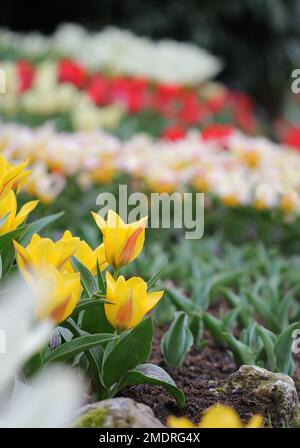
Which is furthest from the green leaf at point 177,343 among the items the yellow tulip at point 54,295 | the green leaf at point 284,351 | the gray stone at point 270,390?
the yellow tulip at point 54,295

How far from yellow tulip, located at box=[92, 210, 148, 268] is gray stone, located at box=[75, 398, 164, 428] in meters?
0.37

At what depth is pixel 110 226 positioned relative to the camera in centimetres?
159

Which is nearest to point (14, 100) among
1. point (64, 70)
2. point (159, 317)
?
point (64, 70)

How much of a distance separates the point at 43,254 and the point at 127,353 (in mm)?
271

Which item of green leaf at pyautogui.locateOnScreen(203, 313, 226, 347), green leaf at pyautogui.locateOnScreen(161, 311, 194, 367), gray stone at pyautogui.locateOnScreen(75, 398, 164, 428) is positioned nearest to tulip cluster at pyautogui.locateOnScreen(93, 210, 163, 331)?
gray stone at pyautogui.locateOnScreen(75, 398, 164, 428)

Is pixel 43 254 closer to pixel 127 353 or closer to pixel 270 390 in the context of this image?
pixel 127 353

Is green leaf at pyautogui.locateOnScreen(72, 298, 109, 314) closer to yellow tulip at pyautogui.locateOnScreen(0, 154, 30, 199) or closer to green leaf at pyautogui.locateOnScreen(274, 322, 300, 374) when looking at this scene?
yellow tulip at pyautogui.locateOnScreen(0, 154, 30, 199)

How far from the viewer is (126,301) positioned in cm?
150

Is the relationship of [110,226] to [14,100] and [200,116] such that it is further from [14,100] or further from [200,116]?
[200,116]

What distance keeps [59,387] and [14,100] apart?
5.22 meters

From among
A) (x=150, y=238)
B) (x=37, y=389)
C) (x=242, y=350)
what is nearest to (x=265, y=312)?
(x=242, y=350)

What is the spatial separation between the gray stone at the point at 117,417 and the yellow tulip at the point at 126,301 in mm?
237

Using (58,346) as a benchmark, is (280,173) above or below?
above

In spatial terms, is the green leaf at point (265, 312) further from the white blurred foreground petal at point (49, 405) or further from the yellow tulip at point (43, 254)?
the white blurred foreground petal at point (49, 405)
